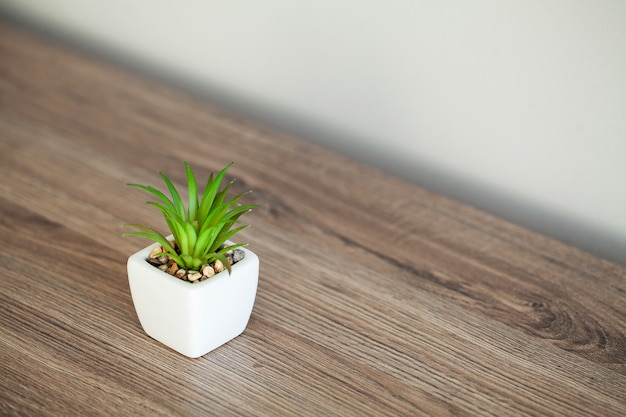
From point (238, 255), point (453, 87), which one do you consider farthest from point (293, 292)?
point (453, 87)

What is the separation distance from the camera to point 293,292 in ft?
3.31

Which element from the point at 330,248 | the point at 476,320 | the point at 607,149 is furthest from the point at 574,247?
the point at 330,248

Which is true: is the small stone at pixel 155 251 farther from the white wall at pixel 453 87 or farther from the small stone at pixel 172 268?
the white wall at pixel 453 87

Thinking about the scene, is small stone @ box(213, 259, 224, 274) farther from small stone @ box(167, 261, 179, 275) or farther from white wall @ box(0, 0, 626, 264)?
white wall @ box(0, 0, 626, 264)

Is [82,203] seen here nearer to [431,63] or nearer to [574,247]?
[431,63]

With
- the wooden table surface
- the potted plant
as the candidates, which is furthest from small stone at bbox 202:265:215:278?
the wooden table surface

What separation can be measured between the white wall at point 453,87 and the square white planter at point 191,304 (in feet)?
1.78

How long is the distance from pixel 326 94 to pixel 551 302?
0.57 m

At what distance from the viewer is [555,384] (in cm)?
90

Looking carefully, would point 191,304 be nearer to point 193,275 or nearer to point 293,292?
point 193,275

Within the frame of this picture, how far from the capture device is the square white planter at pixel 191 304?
0.84 m

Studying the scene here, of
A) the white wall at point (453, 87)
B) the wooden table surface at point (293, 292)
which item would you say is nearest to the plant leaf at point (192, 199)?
the wooden table surface at point (293, 292)

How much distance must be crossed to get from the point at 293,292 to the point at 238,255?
0.15 metres

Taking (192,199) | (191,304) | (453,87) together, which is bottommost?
(191,304)
